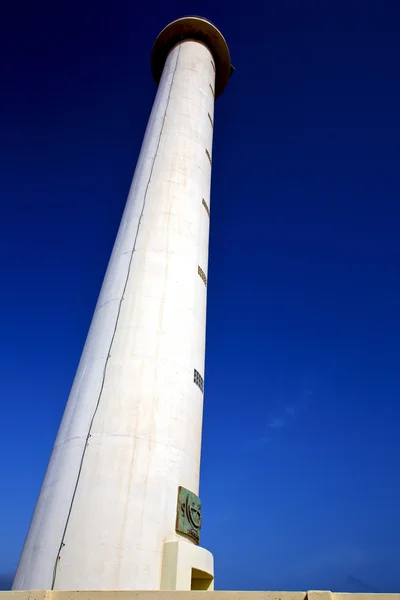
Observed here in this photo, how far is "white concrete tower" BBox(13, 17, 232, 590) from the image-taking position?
6977mm

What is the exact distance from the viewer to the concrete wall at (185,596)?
4.56 m

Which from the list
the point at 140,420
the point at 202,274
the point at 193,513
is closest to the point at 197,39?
the point at 202,274

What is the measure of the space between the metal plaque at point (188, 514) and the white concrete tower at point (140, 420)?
0.03 m

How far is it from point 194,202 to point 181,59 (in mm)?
8095

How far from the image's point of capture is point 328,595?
453 centimetres

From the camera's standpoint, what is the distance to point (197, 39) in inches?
754

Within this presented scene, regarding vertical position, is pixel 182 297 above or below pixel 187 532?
above

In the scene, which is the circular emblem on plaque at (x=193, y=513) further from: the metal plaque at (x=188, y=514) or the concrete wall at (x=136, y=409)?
the concrete wall at (x=136, y=409)

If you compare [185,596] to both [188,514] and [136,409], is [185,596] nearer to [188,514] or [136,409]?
[188,514]

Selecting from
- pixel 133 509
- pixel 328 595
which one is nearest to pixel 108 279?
pixel 133 509

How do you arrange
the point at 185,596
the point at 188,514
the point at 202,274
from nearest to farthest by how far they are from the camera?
the point at 185,596 < the point at 188,514 < the point at 202,274

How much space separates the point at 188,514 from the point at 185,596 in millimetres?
3160

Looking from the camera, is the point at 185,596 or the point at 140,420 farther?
the point at 140,420

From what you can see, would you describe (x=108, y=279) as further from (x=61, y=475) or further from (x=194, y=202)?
(x=61, y=475)
